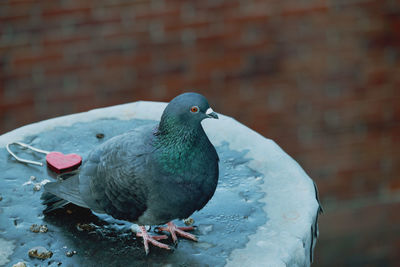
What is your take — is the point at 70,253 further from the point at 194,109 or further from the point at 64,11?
the point at 64,11

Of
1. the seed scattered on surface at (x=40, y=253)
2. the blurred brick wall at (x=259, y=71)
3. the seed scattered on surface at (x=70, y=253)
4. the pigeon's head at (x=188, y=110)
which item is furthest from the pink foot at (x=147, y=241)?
the blurred brick wall at (x=259, y=71)

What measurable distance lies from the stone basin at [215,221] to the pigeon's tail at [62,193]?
0.16 ft

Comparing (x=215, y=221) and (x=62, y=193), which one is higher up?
(x=62, y=193)

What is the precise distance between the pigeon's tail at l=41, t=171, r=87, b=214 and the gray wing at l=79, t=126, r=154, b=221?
0.04 m

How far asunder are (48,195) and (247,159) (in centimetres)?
107

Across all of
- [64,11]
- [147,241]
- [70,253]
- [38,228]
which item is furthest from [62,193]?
[64,11]

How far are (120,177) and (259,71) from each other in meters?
2.50

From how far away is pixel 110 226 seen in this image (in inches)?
118

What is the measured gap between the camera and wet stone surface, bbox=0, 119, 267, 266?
110 inches

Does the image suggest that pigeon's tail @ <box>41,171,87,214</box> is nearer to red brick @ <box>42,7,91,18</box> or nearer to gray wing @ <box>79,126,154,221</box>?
gray wing @ <box>79,126,154,221</box>

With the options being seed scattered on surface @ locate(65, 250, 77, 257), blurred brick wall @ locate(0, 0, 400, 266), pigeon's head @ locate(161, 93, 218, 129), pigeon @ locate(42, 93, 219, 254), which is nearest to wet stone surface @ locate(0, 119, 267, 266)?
seed scattered on surface @ locate(65, 250, 77, 257)

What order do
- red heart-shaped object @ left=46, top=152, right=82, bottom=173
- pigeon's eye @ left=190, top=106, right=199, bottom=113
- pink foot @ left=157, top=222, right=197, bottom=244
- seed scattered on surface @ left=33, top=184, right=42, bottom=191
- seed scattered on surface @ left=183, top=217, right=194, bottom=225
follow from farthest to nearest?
red heart-shaped object @ left=46, top=152, right=82, bottom=173 < seed scattered on surface @ left=33, top=184, right=42, bottom=191 < seed scattered on surface @ left=183, top=217, right=194, bottom=225 < pink foot @ left=157, top=222, right=197, bottom=244 < pigeon's eye @ left=190, top=106, right=199, bottom=113

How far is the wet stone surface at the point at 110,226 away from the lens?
9.20 feet

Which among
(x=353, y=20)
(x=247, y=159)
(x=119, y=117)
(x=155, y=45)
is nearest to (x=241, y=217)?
(x=247, y=159)
